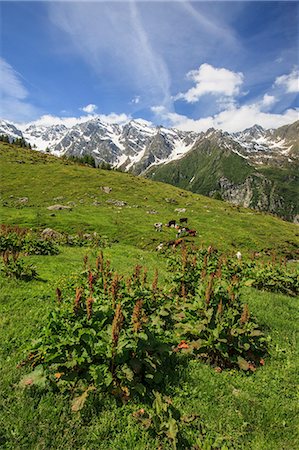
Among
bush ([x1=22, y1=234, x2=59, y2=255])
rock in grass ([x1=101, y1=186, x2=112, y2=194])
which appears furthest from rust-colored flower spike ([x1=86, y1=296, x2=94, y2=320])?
rock in grass ([x1=101, y1=186, x2=112, y2=194])

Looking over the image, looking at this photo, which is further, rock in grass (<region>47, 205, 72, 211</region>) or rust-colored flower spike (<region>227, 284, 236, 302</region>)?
rock in grass (<region>47, 205, 72, 211</region>)

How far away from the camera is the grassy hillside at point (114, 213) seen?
126 feet

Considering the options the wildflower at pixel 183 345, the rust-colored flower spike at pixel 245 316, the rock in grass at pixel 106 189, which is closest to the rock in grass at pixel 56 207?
the rock in grass at pixel 106 189

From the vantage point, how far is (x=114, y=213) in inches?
1881

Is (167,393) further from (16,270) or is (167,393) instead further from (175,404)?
(16,270)

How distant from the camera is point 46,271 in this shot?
16.5 metres

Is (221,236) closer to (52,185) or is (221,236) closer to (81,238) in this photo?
(81,238)

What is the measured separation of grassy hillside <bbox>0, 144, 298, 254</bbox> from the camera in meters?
38.5

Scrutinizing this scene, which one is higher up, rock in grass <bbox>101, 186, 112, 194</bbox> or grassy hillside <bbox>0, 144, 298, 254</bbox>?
rock in grass <bbox>101, 186, 112, 194</bbox>

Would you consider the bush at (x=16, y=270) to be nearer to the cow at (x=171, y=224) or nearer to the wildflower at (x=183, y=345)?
the wildflower at (x=183, y=345)

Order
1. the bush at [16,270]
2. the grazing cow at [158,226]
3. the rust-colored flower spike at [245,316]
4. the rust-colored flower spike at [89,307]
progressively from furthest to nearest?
1. the grazing cow at [158,226]
2. the bush at [16,270]
3. the rust-colored flower spike at [245,316]
4. the rust-colored flower spike at [89,307]

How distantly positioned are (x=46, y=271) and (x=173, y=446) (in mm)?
11543

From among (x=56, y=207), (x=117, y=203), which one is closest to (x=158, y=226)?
(x=56, y=207)

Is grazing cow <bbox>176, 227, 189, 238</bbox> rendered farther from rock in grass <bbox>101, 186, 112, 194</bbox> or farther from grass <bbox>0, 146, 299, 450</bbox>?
rock in grass <bbox>101, 186, 112, 194</bbox>
